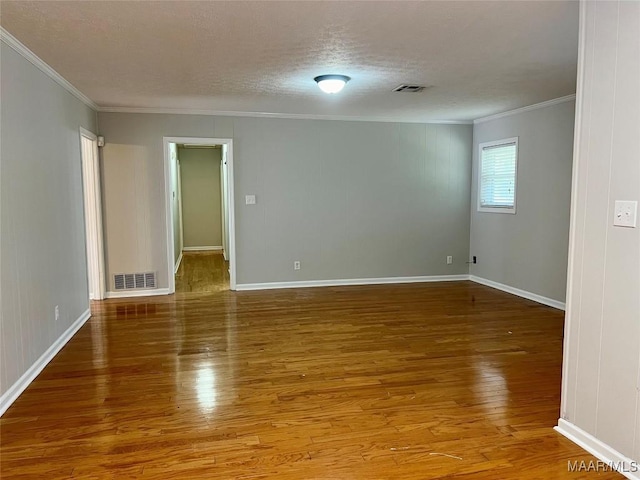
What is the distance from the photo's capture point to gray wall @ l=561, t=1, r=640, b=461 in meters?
2.05

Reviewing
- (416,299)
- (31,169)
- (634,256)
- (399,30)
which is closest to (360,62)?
(399,30)

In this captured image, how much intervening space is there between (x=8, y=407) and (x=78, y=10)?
238 centimetres

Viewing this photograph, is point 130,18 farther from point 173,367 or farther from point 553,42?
point 553,42

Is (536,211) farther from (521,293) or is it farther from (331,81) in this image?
(331,81)

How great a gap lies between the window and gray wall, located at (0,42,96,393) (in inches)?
199

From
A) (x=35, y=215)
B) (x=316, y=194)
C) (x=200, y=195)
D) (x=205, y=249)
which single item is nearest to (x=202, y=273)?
(x=316, y=194)

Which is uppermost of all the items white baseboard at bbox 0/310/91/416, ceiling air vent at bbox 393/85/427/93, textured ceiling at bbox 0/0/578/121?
ceiling air vent at bbox 393/85/427/93

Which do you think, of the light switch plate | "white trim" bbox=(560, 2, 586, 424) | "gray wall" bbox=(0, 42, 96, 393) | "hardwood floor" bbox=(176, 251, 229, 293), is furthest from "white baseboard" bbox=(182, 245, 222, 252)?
the light switch plate

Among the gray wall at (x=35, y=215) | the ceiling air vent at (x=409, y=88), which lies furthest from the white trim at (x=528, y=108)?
the gray wall at (x=35, y=215)

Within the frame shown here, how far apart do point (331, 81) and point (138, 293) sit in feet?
12.0

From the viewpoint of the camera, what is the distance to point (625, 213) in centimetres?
207

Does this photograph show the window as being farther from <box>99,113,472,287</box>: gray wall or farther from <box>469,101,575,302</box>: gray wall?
<box>99,113,472,287</box>: gray wall

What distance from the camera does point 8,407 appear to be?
278 centimetres

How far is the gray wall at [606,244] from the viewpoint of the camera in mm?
2051
